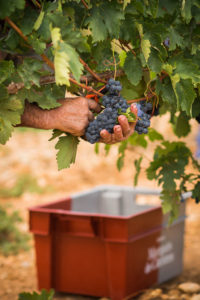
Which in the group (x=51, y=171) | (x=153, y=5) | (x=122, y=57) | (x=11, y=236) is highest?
(x=153, y=5)

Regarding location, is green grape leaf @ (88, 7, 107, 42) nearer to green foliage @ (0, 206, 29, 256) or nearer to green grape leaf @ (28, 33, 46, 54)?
green grape leaf @ (28, 33, 46, 54)

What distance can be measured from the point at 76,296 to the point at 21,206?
9.41 feet

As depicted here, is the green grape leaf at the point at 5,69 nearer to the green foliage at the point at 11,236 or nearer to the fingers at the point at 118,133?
the fingers at the point at 118,133

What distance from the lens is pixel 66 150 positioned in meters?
1.62

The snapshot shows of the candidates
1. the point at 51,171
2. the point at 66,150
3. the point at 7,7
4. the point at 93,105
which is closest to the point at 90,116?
the point at 93,105

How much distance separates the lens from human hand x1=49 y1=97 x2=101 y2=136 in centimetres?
156

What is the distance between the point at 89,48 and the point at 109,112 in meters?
Result: 0.23

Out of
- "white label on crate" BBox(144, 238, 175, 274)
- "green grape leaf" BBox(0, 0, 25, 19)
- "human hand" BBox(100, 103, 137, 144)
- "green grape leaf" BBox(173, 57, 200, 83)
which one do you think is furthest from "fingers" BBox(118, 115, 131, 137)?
"white label on crate" BBox(144, 238, 175, 274)

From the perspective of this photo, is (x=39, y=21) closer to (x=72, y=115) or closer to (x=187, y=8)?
(x=72, y=115)

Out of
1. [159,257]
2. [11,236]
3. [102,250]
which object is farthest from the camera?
[11,236]

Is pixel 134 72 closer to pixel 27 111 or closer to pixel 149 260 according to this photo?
pixel 27 111

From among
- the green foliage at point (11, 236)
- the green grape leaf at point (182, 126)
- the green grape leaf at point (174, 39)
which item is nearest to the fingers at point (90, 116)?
the green grape leaf at point (174, 39)

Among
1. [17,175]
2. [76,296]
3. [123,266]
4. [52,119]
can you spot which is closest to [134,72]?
[52,119]

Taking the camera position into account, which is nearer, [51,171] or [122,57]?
[122,57]
